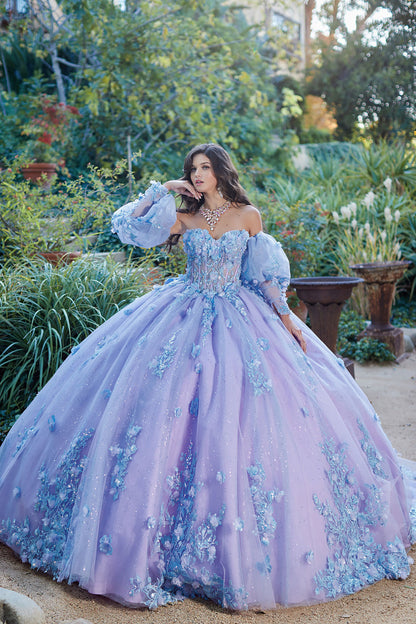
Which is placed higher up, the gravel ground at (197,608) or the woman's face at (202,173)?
the woman's face at (202,173)

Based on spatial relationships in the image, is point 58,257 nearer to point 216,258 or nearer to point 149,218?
point 149,218

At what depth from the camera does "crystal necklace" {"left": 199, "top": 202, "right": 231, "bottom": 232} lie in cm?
324

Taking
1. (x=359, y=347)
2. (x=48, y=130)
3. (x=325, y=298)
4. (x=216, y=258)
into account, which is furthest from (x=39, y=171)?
(x=216, y=258)

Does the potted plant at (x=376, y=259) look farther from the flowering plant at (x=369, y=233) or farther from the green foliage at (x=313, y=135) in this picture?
the green foliage at (x=313, y=135)

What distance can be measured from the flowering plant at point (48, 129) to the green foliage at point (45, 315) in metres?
3.86

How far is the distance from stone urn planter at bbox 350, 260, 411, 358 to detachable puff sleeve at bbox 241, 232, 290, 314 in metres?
3.95

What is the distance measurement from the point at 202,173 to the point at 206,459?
1475 mm

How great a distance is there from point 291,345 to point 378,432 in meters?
0.63

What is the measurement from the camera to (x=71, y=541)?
246cm

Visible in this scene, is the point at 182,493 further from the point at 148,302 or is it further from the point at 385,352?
the point at 385,352

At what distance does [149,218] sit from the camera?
315cm

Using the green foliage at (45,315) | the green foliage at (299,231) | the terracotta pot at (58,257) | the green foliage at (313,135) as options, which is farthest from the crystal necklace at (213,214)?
the green foliage at (313,135)

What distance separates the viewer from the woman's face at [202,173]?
10.5 ft

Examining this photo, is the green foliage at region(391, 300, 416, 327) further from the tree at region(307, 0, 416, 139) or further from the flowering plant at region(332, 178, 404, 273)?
the tree at region(307, 0, 416, 139)
